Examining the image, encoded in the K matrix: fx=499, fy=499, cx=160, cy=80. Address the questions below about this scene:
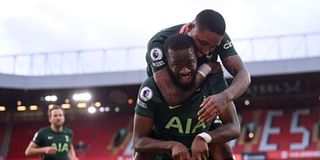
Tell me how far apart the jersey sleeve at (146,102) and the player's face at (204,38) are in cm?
48

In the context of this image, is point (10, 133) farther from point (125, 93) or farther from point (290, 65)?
point (290, 65)

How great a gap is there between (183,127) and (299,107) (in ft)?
79.2

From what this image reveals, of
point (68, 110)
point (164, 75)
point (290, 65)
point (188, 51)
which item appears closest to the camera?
point (188, 51)

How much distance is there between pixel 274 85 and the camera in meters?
26.0

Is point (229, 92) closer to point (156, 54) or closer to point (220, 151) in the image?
point (220, 151)

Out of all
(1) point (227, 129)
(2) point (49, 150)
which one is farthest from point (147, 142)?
(2) point (49, 150)

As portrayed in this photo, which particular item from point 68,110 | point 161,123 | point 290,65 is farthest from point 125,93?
point 161,123

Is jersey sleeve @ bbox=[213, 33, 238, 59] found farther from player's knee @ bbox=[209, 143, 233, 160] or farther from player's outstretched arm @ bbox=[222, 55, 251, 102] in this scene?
player's knee @ bbox=[209, 143, 233, 160]

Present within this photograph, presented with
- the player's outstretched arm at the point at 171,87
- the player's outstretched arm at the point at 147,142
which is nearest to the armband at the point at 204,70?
the player's outstretched arm at the point at 171,87

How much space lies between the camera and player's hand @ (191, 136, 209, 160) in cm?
338

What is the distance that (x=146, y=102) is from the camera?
148 inches

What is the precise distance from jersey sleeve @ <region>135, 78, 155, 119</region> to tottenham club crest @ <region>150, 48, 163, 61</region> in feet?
0.92

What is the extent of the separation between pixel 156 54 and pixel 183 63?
1.90 feet

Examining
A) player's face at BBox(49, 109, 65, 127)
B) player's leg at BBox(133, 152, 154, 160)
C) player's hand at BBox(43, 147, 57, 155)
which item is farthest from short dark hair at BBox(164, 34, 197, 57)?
player's face at BBox(49, 109, 65, 127)
